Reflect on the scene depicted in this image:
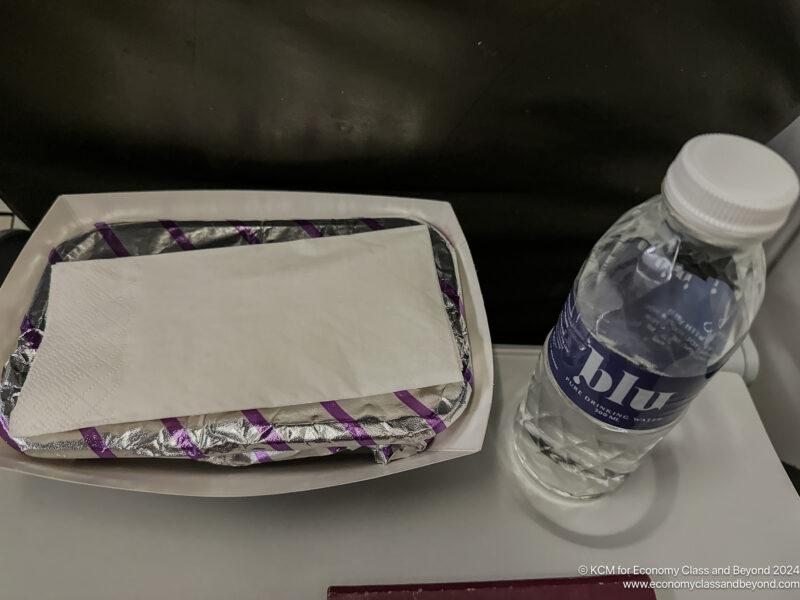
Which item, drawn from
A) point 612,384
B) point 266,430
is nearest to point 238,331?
point 266,430

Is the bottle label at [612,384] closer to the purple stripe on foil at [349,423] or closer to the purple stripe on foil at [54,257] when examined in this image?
the purple stripe on foil at [349,423]

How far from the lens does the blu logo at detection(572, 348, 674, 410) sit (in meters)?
0.31

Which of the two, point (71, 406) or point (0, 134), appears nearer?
point (71, 406)

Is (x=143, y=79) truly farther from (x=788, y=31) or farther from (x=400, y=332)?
(x=788, y=31)

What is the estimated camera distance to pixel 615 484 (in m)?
0.42

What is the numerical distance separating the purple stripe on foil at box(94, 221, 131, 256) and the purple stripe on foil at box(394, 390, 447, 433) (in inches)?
10.1

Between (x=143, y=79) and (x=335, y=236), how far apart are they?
0.19 m

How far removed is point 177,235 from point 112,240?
52 millimetres

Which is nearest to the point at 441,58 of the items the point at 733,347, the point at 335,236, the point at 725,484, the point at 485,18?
the point at 485,18

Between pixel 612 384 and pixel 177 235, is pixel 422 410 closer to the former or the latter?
pixel 612 384

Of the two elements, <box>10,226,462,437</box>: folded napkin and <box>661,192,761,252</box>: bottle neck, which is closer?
<box>661,192,761,252</box>: bottle neck

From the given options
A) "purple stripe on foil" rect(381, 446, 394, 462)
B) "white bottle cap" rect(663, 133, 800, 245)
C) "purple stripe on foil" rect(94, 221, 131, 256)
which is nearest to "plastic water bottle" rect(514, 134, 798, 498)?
"white bottle cap" rect(663, 133, 800, 245)

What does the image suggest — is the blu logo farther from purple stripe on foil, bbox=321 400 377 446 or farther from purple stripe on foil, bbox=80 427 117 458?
purple stripe on foil, bbox=80 427 117 458

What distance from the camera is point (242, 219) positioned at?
49cm
